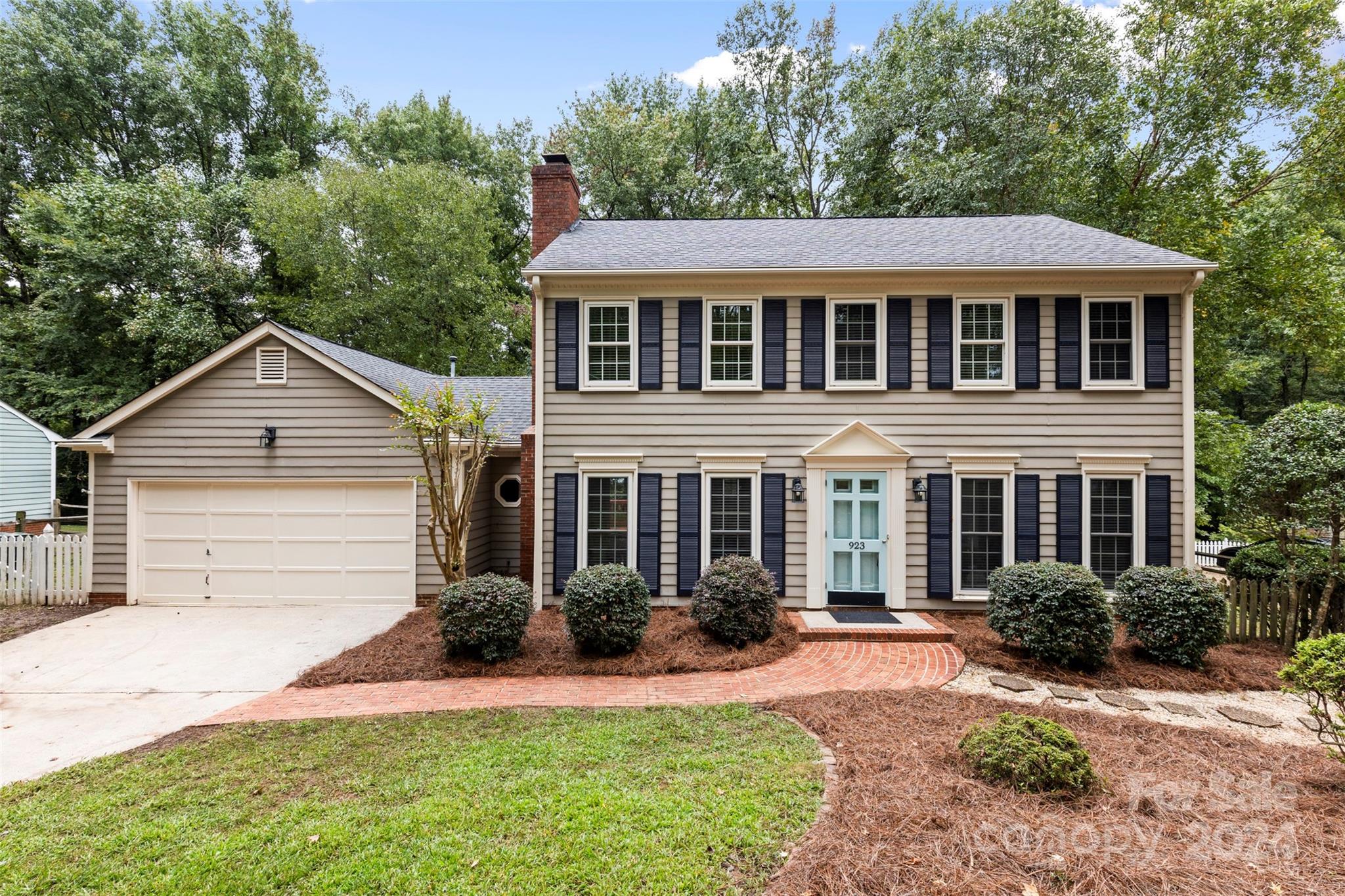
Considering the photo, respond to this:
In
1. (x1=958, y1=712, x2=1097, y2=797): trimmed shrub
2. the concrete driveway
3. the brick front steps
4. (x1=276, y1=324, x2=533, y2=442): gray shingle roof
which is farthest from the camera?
(x1=276, y1=324, x2=533, y2=442): gray shingle roof

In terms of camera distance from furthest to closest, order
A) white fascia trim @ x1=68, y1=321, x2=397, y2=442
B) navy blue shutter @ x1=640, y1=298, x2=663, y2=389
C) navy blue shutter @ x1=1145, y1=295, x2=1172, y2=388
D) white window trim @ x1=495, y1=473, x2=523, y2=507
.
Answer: white window trim @ x1=495, y1=473, x2=523, y2=507 < white fascia trim @ x1=68, y1=321, x2=397, y2=442 < navy blue shutter @ x1=640, y1=298, x2=663, y2=389 < navy blue shutter @ x1=1145, y1=295, x2=1172, y2=388

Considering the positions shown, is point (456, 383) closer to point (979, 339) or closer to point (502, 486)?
point (502, 486)

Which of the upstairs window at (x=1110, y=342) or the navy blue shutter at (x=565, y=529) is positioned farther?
the navy blue shutter at (x=565, y=529)

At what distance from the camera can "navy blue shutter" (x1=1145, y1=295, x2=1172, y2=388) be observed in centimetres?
818

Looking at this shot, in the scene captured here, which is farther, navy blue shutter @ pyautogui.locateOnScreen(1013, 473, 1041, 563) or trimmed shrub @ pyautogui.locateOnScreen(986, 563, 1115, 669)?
navy blue shutter @ pyautogui.locateOnScreen(1013, 473, 1041, 563)

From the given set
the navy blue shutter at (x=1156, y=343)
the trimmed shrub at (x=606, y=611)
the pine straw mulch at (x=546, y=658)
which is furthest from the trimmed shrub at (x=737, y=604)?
the navy blue shutter at (x=1156, y=343)

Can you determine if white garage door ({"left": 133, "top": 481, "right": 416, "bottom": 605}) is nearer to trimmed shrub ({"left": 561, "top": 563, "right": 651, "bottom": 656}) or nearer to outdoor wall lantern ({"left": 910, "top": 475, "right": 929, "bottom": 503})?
trimmed shrub ({"left": 561, "top": 563, "right": 651, "bottom": 656})

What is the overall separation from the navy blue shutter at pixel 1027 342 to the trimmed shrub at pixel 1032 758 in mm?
6077

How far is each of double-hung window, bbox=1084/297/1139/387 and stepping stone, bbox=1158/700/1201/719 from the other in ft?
15.6

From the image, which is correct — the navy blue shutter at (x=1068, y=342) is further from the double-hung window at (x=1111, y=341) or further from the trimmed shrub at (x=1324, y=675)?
the trimmed shrub at (x=1324, y=675)

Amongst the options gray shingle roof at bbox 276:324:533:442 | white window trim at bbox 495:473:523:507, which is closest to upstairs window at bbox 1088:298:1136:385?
gray shingle roof at bbox 276:324:533:442

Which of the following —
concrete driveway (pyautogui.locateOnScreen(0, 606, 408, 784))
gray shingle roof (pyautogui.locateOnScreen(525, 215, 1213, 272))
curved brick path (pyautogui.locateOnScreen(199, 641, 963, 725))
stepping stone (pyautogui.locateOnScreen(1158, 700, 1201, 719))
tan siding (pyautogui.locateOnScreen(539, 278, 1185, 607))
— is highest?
gray shingle roof (pyautogui.locateOnScreen(525, 215, 1213, 272))

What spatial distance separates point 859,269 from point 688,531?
4.74 meters

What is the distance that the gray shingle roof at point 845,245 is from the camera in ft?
27.1
